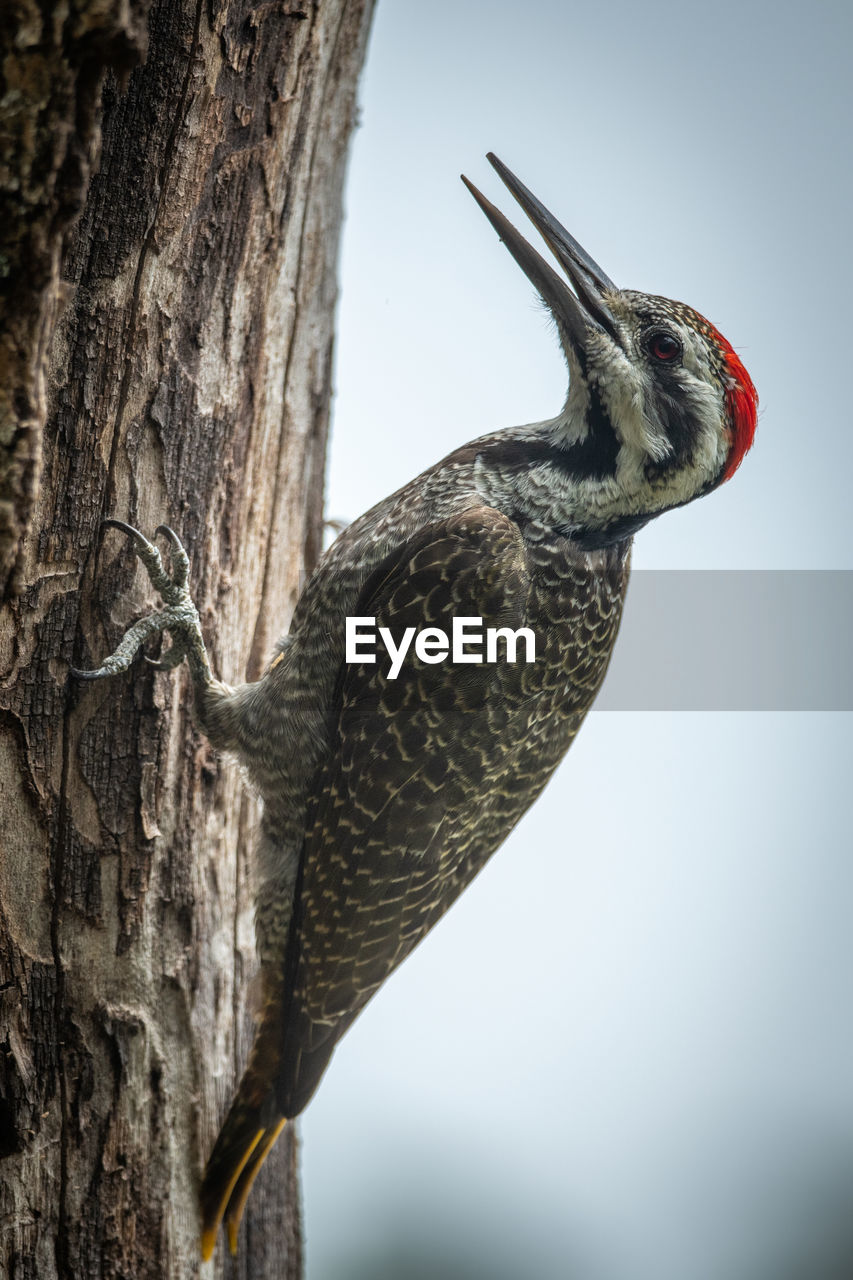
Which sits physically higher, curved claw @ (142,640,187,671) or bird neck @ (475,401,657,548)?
bird neck @ (475,401,657,548)

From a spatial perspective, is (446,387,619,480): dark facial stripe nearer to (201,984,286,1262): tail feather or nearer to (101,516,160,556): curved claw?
(101,516,160,556): curved claw

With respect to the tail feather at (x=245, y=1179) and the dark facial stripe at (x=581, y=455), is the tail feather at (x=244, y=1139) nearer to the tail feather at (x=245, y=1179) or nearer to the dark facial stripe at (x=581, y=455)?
the tail feather at (x=245, y=1179)

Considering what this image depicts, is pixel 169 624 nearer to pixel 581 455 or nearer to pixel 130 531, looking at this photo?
pixel 130 531

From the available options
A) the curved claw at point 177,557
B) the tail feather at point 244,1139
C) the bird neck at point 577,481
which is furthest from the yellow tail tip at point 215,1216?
the bird neck at point 577,481

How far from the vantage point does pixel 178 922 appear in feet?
6.98

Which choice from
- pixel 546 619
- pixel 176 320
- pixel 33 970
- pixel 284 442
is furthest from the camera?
pixel 284 442

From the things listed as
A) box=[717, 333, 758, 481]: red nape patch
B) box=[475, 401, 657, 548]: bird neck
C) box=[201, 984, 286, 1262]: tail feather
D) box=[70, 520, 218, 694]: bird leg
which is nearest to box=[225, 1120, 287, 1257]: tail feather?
box=[201, 984, 286, 1262]: tail feather

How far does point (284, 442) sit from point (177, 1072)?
56.8 inches

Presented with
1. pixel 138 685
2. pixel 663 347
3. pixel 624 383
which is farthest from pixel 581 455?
pixel 138 685

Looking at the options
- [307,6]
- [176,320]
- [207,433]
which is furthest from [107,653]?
[307,6]

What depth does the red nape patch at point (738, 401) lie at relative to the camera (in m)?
2.34

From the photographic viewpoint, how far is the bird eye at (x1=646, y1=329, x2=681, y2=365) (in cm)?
230

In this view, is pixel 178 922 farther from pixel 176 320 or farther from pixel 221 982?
pixel 176 320

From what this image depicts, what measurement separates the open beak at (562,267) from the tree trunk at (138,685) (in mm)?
501
